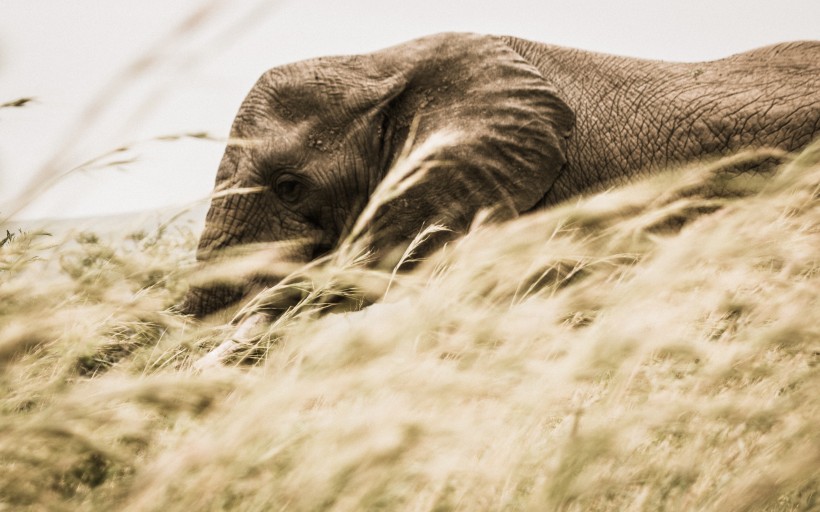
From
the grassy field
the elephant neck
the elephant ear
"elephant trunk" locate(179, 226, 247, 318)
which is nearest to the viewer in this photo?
the grassy field

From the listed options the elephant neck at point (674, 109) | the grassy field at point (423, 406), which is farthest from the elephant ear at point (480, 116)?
the grassy field at point (423, 406)

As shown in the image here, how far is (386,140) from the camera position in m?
3.13

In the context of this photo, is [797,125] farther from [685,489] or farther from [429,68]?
[685,489]

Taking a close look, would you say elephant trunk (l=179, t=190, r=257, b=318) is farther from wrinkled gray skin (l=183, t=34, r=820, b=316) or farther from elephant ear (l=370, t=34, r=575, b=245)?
elephant ear (l=370, t=34, r=575, b=245)

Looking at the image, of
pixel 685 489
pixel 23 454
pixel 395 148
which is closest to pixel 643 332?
pixel 685 489

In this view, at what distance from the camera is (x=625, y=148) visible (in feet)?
10.1

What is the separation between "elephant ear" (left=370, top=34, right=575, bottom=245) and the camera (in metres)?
3.02

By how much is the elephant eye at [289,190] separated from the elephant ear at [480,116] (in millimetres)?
393

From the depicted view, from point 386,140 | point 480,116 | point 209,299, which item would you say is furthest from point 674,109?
point 209,299

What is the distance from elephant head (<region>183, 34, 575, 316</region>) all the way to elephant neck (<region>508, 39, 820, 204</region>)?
0.46 feet

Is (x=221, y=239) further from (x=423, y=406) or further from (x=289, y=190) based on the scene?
(x=423, y=406)

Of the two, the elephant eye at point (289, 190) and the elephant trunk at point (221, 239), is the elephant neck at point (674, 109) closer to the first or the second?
the elephant eye at point (289, 190)

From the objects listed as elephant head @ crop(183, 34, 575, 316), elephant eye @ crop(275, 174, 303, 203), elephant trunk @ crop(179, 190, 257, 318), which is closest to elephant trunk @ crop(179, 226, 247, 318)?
elephant trunk @ crop(179, 190, 257, 318)

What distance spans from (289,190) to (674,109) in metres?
1.84
